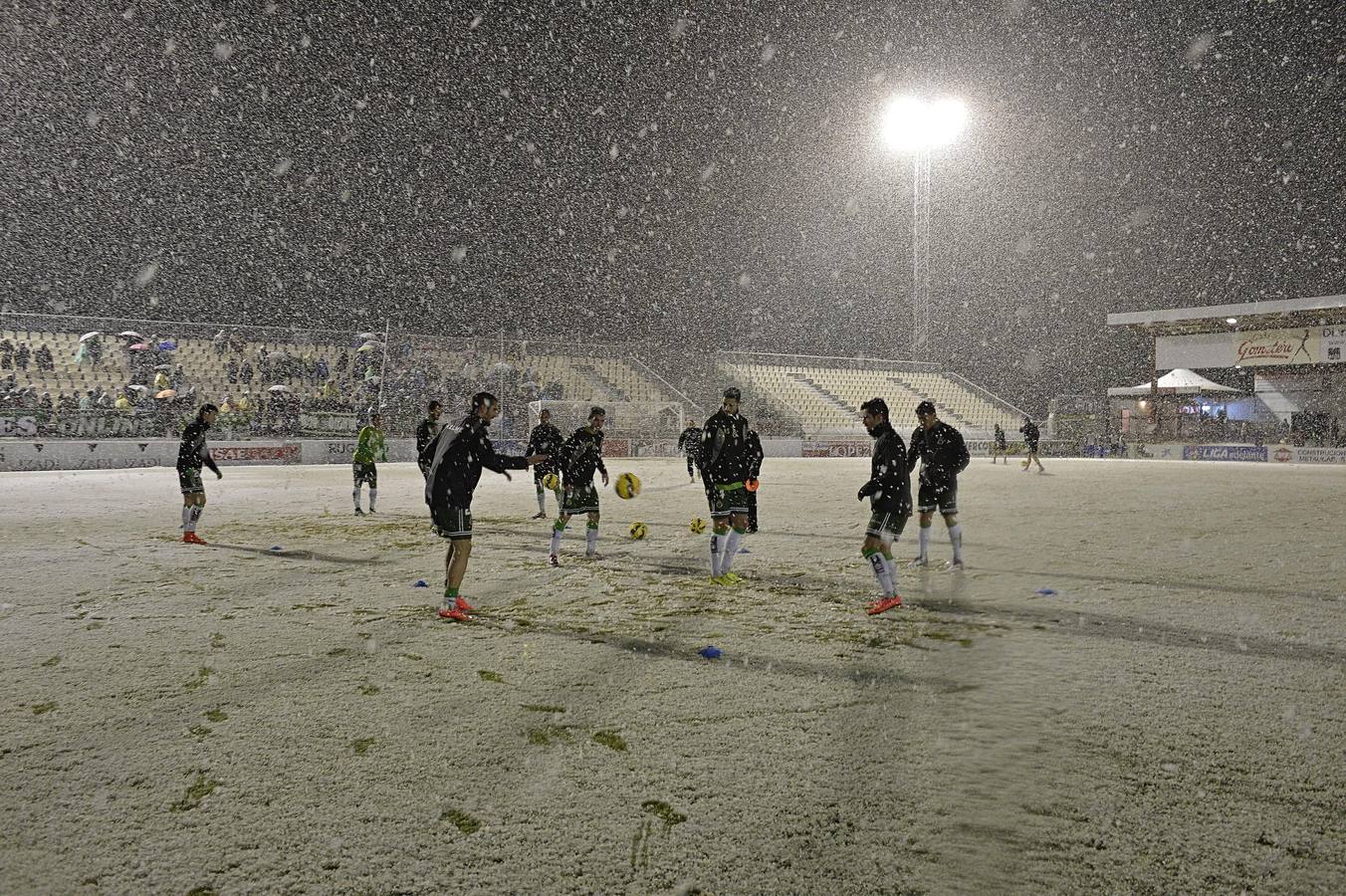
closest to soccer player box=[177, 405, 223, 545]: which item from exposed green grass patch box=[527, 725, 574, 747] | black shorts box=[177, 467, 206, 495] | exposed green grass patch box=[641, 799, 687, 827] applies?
black shorts box=[177, 467, 206, 495]

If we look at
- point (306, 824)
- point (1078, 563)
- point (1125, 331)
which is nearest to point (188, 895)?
point (306, 824)

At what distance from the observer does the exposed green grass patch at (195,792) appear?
333cm

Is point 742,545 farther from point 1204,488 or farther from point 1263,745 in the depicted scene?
point 1204,488

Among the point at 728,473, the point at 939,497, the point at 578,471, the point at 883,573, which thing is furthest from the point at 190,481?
the point at 939,497

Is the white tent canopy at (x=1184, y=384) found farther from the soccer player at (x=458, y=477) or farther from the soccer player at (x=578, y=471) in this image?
the soccer player at (x=458, y=477)

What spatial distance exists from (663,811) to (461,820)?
841 millimetres

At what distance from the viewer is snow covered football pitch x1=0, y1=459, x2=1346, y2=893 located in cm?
290

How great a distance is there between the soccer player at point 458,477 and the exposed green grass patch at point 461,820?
3.77 meters

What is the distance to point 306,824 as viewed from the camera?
317 centimetres

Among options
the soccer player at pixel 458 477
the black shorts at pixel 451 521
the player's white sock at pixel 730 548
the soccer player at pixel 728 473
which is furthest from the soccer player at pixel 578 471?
the black shorts at pixel 451 521

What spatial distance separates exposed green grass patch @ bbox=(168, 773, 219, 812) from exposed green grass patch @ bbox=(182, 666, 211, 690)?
5.12 feet

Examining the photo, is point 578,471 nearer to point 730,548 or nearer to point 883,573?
point 730,548

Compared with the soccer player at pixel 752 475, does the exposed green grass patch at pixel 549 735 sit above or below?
below

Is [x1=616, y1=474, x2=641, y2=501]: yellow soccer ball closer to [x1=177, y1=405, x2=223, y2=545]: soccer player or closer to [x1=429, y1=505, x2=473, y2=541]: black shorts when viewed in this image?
[x1=429, y1=505, x2=473, y2=541]: black shorts
